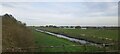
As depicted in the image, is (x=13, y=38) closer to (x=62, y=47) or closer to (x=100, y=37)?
(x=62, y=47)

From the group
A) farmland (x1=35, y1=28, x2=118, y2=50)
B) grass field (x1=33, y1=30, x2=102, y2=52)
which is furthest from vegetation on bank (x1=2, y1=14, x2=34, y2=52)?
farmland (x1=35, y1=28, x2=118, y2=50)

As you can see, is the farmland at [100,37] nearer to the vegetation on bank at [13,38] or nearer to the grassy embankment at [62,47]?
the grassy embankment at [62,47]

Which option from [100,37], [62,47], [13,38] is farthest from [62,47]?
[100,37]

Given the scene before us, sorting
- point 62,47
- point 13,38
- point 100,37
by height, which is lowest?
point 100,37

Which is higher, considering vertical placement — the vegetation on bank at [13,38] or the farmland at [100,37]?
the vegetation on bank at [13,38]

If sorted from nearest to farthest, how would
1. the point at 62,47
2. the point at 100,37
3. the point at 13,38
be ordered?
the point at 62,47, the point at 13,38, the point at 100,37

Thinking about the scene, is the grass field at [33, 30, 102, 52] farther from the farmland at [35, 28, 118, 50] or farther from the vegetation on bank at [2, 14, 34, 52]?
the farmland at [35, 28, 118, 50]

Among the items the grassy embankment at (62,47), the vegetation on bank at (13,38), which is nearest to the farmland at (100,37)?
the grassy embankment at (62,47)

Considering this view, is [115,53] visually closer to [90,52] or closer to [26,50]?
[90,52]

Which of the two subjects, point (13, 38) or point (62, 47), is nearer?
point (62, 47)

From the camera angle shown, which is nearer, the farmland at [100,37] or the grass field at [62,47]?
the grass field at [62,47]

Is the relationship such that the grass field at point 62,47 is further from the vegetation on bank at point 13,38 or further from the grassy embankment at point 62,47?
the vegetation on bank at point 13,38

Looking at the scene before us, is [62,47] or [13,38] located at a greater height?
[13,38]
